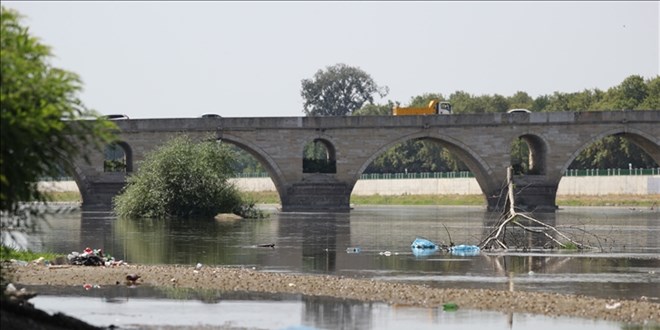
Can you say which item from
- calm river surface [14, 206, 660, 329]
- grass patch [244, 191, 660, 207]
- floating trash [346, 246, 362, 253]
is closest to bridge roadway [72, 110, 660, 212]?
grass patch [244, 191, 660, 207]

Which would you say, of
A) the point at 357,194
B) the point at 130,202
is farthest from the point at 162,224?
the point at 357,194

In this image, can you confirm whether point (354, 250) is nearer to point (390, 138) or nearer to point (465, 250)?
point (465, 250)

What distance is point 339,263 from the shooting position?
31.2 meters

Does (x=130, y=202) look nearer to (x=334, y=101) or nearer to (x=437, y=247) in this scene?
(x=437, y=247)

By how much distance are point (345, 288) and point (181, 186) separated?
118 ft

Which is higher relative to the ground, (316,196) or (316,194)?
(316,194)

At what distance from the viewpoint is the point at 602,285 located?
25.0 metres

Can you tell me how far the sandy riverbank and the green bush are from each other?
99.8 ft

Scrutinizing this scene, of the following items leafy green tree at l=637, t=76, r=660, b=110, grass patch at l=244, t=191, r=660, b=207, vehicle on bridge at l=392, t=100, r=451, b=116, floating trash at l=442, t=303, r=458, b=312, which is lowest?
floating trash at l=442, t=303, r=458, b=312

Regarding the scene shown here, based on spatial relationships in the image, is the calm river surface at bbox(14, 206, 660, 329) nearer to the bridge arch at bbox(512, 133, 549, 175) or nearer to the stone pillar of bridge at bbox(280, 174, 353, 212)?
the stone pillar of bridge at bbox(280, 174, 353, 212)

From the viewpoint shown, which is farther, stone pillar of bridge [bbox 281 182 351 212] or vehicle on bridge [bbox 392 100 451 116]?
vehicle on bridge [bbox 392 100 451 116]

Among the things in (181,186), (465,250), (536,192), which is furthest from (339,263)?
(536,192)

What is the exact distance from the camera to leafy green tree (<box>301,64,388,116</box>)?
161250mm

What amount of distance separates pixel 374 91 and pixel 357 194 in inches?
2339
